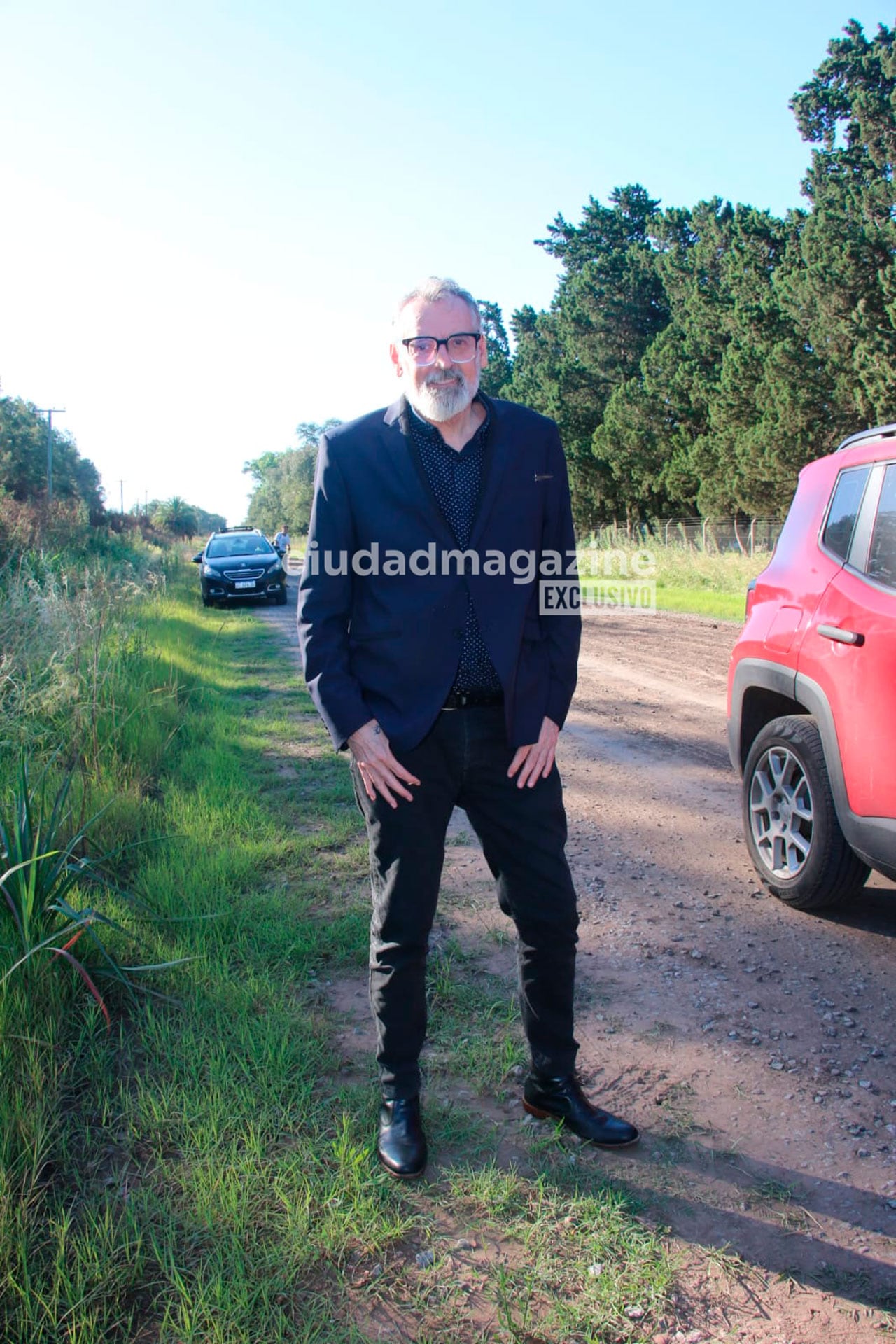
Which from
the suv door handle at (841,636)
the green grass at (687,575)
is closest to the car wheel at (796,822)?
the suv door handle at (841,636)

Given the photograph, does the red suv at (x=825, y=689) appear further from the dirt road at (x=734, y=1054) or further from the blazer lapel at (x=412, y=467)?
the blazer lapel at (x=412, y=467)

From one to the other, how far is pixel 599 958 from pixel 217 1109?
1628 millimetres

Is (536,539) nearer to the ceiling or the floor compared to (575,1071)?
nearer to the ceiling

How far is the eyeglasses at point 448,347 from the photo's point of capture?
235 centimetres

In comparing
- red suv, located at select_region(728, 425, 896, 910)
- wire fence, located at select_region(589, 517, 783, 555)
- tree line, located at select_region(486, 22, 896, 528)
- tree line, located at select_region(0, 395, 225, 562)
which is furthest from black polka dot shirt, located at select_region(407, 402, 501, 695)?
tree line, located at select_region(486, 22, 896, 528)

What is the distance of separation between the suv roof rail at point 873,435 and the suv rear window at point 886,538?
0.16 m

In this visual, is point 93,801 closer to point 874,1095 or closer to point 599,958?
point 599,958

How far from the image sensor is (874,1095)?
268 cm

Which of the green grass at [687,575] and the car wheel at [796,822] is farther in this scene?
the green grass at [687,575]

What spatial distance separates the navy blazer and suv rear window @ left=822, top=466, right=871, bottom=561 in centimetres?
182

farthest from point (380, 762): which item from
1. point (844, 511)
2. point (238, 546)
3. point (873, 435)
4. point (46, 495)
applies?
point (46, 495)

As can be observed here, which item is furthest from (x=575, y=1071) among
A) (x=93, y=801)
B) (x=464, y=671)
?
(x=93, y=801)

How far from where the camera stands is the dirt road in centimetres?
204

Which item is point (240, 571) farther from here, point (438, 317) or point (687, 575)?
point (438, 317)
